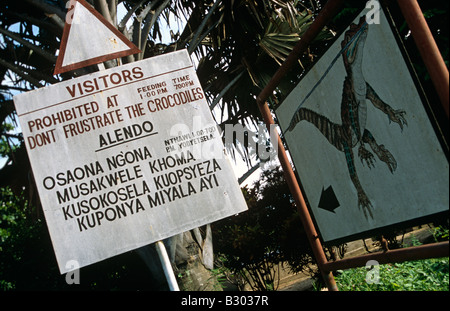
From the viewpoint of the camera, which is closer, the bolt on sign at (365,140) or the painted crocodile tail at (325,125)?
the bolt on sign at (365,140)

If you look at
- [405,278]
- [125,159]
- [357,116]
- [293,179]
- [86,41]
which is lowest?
[405,278]

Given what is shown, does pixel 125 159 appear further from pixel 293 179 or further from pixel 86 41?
pixel 293 179

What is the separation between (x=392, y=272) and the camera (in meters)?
3.69

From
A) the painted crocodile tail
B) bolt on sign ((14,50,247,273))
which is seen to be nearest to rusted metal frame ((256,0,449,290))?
the painted crocodile tail

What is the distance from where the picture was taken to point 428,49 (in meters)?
1.37

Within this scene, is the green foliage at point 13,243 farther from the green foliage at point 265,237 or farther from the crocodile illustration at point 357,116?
the crocodile illustration at point 357,116

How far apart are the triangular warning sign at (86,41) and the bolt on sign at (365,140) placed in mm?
1126

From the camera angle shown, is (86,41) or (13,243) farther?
(13,243)

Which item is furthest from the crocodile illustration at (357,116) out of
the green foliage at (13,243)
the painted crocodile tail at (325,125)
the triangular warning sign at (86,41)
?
the green foliage at (13,243)

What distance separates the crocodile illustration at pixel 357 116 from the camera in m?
1.68

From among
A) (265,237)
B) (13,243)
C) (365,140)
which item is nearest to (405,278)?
(365,140)

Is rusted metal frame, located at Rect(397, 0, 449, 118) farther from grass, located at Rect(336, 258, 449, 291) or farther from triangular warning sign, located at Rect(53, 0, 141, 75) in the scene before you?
grass, located at Rect(336, 258, 449, 291)

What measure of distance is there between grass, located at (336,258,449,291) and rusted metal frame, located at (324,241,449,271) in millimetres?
1016

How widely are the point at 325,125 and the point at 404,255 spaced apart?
2.58 ft
